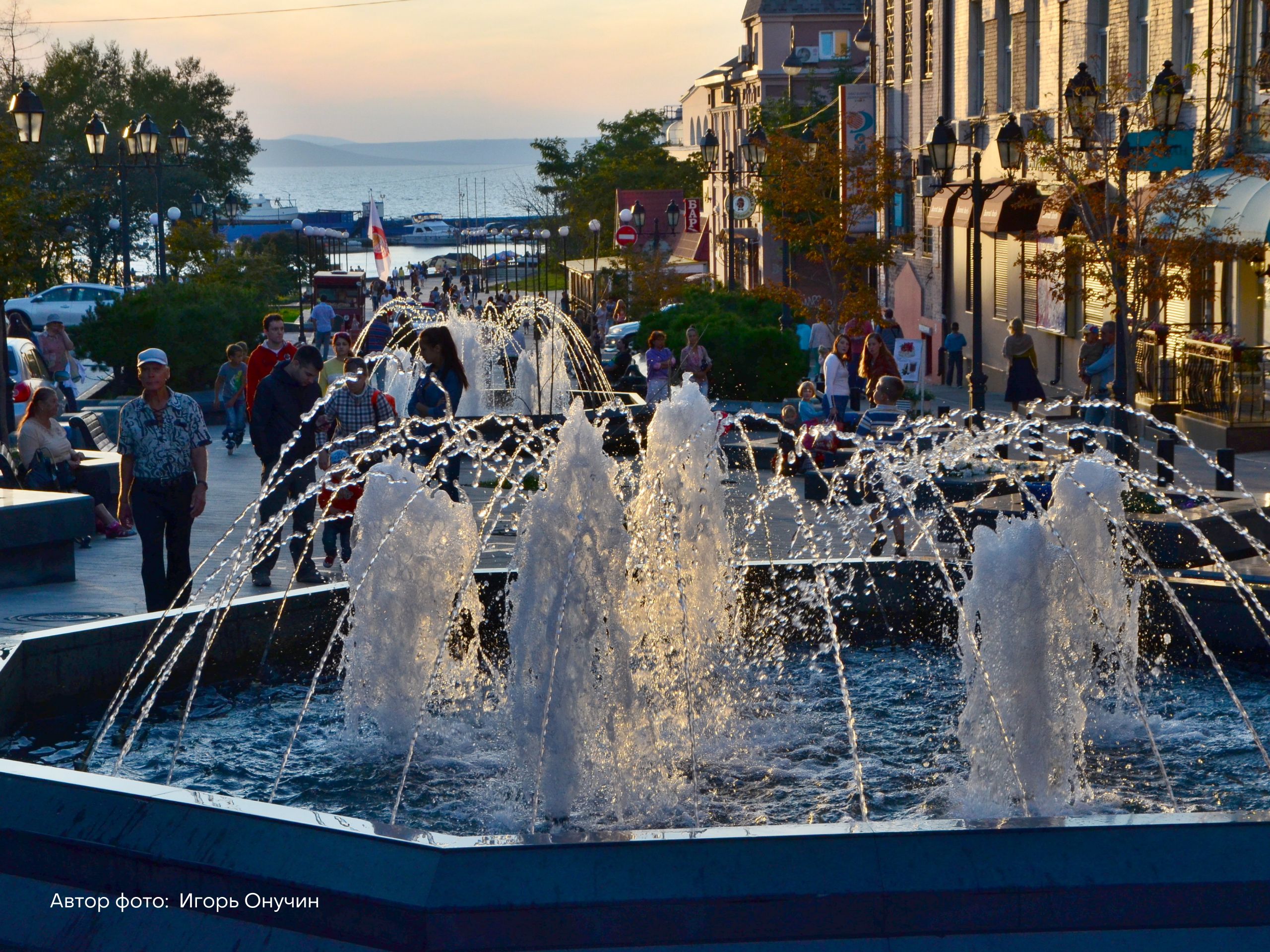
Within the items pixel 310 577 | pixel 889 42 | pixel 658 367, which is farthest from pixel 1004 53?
pixel 310 577

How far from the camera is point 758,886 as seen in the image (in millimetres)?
4438

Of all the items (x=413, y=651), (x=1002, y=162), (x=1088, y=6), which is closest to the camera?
(x=413, y=651)

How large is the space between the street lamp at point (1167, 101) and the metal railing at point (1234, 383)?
9.71ft

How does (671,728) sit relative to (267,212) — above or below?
below

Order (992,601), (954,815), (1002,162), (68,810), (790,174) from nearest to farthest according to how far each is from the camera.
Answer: (68,810) < (954,815) < (992,601) < (1002,162) < (790,174)

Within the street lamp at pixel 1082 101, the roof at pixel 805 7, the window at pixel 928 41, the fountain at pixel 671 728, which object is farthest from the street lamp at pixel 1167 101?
the roof at pixel 805 7

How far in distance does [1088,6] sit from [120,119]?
6535 centimetres

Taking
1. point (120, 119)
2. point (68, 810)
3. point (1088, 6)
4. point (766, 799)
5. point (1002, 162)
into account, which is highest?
point (120, 119)

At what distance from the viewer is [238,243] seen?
2261 inches

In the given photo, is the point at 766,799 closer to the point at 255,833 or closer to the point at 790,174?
the point at 255,833

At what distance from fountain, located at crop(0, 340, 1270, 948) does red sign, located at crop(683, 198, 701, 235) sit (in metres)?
60.6

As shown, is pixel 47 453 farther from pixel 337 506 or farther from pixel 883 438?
pixel 883 438

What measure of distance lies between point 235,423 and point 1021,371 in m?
11.5

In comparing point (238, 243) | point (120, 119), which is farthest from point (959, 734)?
point (120, 119)
